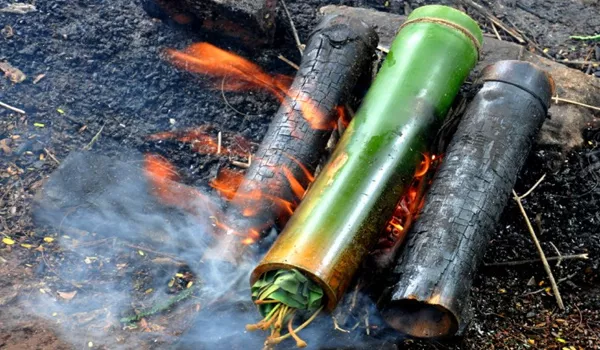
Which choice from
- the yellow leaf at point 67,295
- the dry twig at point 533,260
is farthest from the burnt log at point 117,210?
the dry twig at point 533,260

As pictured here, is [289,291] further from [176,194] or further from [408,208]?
[176,194]

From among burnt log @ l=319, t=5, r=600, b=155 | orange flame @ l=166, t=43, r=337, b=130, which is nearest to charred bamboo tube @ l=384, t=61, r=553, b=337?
burnt log @ l=319, t=5, r=600, b=155

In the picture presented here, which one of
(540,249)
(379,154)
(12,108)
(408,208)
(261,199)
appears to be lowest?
(540,249)

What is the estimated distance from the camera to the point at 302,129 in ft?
15.4

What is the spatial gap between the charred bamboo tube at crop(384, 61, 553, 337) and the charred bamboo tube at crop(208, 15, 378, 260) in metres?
0.91

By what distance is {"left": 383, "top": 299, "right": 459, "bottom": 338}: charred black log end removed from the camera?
13.0 feet

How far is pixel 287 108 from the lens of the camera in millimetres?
4832

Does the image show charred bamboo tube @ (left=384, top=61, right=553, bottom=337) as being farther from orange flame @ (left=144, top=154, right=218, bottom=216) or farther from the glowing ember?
orange flame @ (left=144, top=154, right=218, bottom=216)

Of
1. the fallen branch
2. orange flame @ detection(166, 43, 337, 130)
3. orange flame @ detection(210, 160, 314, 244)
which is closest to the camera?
orange flame @ detection(210, 160, 314, 244)

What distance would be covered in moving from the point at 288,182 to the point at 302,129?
17.3 inches

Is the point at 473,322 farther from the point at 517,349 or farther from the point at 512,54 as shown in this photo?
the point at 512,54

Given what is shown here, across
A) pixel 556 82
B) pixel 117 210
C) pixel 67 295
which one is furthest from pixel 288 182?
pixel 556 82

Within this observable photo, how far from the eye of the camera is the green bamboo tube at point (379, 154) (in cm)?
392

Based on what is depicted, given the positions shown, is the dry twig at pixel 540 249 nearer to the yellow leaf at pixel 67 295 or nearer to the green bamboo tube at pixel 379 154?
the green bamboo tube at pixel 379 154
